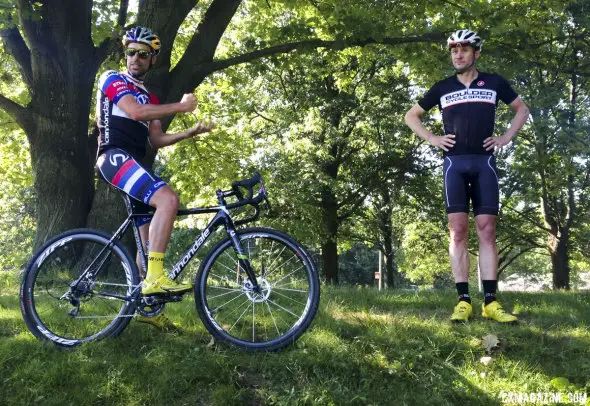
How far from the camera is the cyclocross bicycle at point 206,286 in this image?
3.70 metres

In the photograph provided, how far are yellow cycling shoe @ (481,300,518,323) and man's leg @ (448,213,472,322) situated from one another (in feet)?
0.48

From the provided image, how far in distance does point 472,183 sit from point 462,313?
3.79 feet

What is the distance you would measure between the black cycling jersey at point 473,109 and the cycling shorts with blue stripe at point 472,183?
2.9 inches

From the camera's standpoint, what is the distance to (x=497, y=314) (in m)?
4.21

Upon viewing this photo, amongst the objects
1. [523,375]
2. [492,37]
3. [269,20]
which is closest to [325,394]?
[523,375]

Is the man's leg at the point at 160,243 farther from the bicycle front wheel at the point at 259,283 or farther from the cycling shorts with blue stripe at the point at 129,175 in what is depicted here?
the bicycle front wheel at the point at 259,283

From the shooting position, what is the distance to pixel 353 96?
17.4 m

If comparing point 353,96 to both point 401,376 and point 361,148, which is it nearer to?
point 361,148

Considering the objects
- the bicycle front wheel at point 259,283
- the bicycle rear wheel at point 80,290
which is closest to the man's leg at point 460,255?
the bicycle front wheel at point 259,283

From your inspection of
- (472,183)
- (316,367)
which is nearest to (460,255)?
(472,183)

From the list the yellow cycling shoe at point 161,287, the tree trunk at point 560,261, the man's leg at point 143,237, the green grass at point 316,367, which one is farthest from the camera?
the tree trunk at point 560,261

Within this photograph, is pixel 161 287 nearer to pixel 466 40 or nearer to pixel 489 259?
pixel 489 259

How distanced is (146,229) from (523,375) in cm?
298

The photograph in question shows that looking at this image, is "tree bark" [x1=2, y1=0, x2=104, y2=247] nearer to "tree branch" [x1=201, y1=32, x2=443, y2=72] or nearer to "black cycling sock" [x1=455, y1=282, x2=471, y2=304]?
"tree branch" [x1=201, y1=32, x2=443, y2=72]
